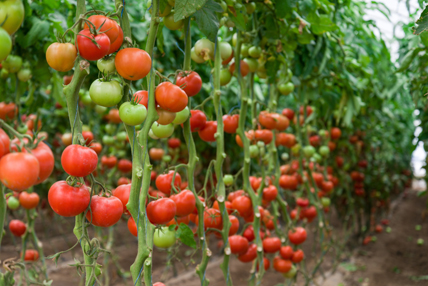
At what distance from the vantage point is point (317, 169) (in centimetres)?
274

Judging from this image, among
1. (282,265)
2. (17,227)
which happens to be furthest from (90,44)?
(17,227)

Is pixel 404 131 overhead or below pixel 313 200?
below

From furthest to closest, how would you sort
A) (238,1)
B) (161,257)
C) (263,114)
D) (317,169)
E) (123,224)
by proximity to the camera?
1. (123,224)
2. (161,257)
3. (317,169)
4. (263,114)
5. (238,1)

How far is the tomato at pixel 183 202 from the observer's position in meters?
0.97

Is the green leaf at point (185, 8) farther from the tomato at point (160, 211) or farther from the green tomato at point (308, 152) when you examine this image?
the green tomato at point (308, 152)

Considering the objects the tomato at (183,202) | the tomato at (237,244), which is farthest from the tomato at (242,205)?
the tomato at (183,202)

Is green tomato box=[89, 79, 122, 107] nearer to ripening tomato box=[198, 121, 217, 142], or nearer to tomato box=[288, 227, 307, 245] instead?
ripening tomato box=[198, 121, 217, 142]

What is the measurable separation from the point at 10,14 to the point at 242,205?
103 centimetres

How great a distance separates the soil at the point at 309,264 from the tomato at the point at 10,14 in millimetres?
2091

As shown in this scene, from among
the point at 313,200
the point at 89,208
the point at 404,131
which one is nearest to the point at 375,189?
the point at 404,131

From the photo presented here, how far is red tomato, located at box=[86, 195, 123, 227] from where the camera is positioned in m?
0.70

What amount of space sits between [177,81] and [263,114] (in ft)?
1.98

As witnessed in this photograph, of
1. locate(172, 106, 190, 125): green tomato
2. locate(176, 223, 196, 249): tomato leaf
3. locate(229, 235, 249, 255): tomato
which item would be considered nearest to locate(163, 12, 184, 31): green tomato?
locate(172, 106, 190, 125): green tomato

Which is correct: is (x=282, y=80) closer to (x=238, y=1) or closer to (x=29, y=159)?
(x=238, y=1)
